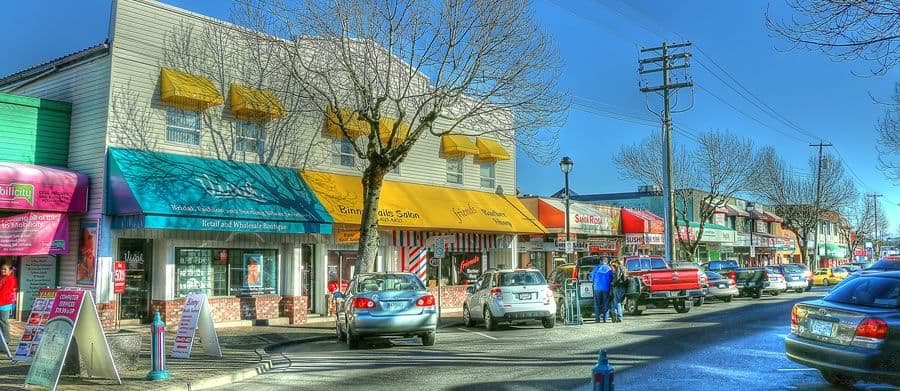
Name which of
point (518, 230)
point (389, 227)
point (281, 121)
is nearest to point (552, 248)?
point (518, 230)

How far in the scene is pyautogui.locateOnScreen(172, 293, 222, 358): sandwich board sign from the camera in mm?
12562

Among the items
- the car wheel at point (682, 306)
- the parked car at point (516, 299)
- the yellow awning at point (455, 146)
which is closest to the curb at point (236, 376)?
the parked car at point (516, 299)

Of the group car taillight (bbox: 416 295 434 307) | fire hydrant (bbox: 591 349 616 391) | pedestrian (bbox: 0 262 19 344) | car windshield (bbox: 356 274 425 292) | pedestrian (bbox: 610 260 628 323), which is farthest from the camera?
pedestrian (bbox: 610 260 628 323)

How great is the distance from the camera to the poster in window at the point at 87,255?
16562mm

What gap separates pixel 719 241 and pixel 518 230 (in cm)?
2756

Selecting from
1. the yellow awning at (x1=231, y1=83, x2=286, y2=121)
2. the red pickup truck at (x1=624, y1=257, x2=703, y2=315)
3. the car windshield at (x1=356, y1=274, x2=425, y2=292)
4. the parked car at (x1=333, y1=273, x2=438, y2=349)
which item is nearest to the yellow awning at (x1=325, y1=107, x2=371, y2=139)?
the yellow awning at (x1=231, y1=83, x2=286, y2=121)

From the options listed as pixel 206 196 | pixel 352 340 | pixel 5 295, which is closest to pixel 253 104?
pixel 206 196

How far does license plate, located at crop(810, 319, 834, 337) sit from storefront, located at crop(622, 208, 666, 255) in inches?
993

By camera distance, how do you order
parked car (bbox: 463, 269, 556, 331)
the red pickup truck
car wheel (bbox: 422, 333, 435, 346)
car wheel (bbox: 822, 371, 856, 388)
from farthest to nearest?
the red pickup truck < parked car (bbox: 463, 269, 556, 331) < car wheel (bbox: 422, 333, 435, 346) < car wheel (bbox: 822, 371, 856, 388)

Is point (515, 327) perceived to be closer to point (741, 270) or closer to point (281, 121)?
point (281, 121)

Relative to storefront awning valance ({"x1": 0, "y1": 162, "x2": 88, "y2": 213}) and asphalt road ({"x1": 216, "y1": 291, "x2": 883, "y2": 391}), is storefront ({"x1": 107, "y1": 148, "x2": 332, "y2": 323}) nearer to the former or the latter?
storefront awning valance ({"x1": 0, "y1": 162, "x2": 88, "y2": 213})

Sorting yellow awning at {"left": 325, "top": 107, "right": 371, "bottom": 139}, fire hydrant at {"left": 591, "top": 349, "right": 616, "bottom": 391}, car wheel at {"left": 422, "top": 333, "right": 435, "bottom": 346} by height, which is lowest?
car wheel at {"left": 422, "top": 333, "right": 435, "bottom": 346}

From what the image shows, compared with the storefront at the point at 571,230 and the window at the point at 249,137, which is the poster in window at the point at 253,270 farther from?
the storefront at the point at 571,230

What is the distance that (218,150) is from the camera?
61.9 feet
